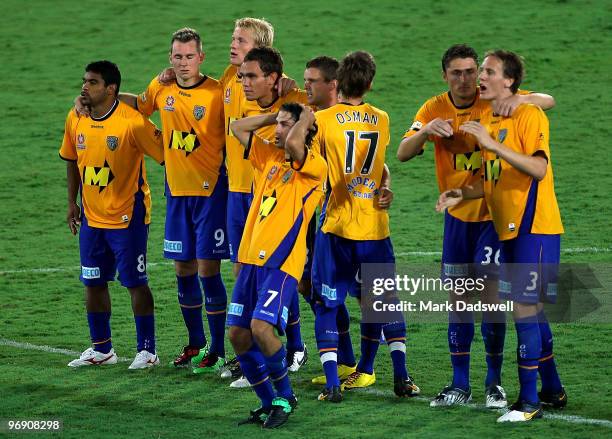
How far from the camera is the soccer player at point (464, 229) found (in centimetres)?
846

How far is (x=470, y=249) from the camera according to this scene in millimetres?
8586

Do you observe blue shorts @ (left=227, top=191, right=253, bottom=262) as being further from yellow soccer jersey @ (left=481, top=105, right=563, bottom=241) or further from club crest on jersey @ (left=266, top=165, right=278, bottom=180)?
yellow soccer jersey @ (left=481, top=105, right=563, bottom=241)

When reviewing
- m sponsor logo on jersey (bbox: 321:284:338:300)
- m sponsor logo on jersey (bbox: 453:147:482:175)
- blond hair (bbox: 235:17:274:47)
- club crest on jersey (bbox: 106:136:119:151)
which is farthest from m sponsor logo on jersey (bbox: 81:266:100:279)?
m sponsor logo on jersey (bbox: 453:147:482:175)

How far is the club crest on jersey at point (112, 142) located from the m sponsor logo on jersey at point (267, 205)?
208 cm

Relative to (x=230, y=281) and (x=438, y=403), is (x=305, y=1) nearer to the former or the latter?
(x=230, y=281)

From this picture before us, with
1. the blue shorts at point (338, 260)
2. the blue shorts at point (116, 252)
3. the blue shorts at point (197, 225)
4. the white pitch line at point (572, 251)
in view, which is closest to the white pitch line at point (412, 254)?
the white pitch line at point (572, 251)

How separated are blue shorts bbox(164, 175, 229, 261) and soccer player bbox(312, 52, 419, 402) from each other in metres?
1.18

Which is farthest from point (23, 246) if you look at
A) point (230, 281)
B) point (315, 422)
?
point (315, 422)

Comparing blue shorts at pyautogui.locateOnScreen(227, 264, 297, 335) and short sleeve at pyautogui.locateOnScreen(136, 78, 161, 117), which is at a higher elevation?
short sleeve at pyautogui.locateOnScreen(136, 78, 161, 117)

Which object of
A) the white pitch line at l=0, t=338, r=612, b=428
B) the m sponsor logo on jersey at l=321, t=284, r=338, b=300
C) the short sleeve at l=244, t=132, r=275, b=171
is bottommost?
the white pitch line at l=0, t=338, r=612, b=428

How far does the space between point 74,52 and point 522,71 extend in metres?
15.0

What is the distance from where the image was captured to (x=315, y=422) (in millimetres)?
8078

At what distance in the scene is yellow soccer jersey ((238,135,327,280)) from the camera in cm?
800

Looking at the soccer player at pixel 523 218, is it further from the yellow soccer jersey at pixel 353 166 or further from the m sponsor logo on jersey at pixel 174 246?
the m sponsor logo on jersey at pixel 174 246
